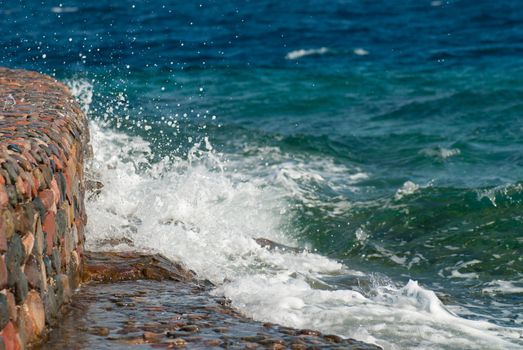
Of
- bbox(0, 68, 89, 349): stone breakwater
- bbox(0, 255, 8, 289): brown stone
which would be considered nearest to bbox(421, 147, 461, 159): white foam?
bbox(0, 68, 89, 349): stone breakwater

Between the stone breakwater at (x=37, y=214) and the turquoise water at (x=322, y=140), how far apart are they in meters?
1.08

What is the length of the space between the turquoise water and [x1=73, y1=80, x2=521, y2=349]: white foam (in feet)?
0.08

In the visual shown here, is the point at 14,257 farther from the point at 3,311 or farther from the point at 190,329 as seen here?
the point at 190,329

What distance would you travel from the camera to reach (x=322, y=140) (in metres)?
13.2

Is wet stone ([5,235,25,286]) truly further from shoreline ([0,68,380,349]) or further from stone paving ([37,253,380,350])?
stone paving ([37,253,380,350])

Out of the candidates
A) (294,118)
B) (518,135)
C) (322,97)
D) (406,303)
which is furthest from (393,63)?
(406,303)

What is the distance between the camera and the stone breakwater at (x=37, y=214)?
4531mm

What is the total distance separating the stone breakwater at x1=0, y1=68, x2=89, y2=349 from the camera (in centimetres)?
→ 453

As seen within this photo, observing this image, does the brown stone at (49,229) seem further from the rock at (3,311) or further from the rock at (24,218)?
the rock at (3,311)

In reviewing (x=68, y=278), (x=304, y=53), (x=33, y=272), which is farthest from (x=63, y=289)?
(x=304, y=53)

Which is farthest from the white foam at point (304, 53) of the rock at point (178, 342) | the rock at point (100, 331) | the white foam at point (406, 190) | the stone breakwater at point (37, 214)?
the rock at point (178, 342)

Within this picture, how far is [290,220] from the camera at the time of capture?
31.9ft

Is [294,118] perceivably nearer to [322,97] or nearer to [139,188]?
[322,97]

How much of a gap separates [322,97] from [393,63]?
272cm
